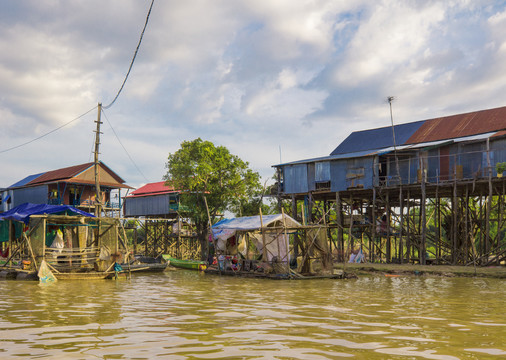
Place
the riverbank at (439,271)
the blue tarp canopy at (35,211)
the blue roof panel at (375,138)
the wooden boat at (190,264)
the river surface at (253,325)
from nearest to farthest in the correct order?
1. the river surface at (253,325)
2. the riverbank at (439,271)
3. the blue tarp canopy at (35,211)
4. the wooden boat at (190,264)
5. the blue roof panel at (375,138)

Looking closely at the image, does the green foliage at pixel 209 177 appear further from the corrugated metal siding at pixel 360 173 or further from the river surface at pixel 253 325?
the river surface at pixel 253 325

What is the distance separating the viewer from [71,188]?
38219mm

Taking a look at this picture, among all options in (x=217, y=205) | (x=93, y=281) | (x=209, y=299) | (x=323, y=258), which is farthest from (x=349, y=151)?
(x=209, y=299)

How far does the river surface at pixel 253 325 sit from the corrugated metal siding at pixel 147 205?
95.6ft

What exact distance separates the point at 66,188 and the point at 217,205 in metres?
12.0

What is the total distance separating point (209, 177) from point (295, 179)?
6.88 metres

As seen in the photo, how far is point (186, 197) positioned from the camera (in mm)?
A: 36781

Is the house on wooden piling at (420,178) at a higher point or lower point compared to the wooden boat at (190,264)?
higher

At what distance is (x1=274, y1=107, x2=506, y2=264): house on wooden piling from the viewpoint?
25.9 m

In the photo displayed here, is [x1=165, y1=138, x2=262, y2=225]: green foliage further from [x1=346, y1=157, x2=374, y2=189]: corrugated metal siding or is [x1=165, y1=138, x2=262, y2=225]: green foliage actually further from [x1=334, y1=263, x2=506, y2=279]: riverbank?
[x1=334, y1=263, x2=506, y2=279]: riverbank

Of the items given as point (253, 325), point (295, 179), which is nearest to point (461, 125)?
point (295, 179)

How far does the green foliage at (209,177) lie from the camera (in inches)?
1401

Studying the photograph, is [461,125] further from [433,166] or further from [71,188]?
[71,188]

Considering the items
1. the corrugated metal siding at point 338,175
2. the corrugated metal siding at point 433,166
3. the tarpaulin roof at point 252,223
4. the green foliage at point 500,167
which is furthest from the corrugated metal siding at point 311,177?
the green foliage at point 500,167
